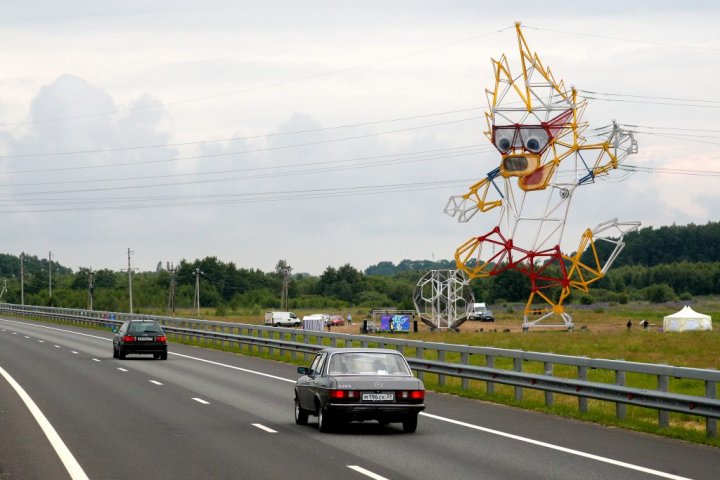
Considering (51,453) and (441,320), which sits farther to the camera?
(441,320)

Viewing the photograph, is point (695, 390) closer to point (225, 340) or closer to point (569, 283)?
point (225, 340)

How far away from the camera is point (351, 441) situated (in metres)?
Answer: 17.2

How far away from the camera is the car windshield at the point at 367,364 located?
60.7 feet

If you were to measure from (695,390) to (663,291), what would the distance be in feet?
451

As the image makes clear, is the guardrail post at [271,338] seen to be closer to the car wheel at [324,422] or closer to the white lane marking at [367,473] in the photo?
the car wheel at [324,422]

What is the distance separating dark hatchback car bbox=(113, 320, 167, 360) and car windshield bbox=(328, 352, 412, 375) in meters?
24.2

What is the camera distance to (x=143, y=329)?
42812 millimetres

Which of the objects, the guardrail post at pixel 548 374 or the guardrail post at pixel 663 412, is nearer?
the guardrail post at pixel 663 412

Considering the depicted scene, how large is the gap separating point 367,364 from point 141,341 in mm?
24641

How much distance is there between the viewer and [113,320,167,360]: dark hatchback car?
138 ft

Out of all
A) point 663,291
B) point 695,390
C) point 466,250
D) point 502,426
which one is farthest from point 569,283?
point 663,291

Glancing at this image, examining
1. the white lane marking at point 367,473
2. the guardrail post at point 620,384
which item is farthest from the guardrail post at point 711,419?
the white lane marking at point 367,473

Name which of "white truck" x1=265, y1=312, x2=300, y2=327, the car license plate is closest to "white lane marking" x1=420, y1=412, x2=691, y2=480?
the car license plate

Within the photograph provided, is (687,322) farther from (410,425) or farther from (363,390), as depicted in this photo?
(363,390)
